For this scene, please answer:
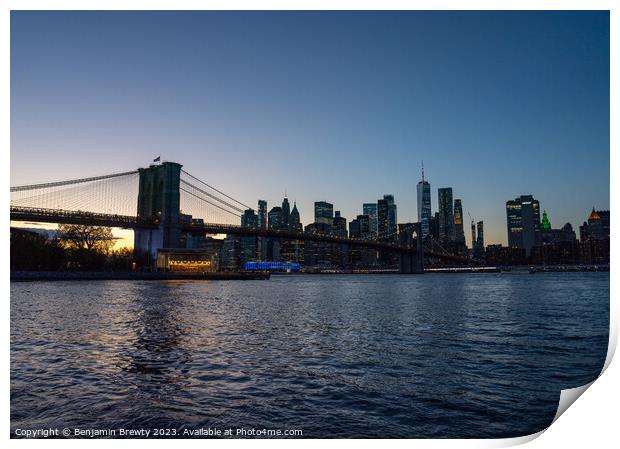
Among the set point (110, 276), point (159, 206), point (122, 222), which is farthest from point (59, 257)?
point (159, 206)

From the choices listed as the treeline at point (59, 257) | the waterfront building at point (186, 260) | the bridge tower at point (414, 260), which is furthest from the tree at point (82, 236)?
the bridge tower at point (414, 260)

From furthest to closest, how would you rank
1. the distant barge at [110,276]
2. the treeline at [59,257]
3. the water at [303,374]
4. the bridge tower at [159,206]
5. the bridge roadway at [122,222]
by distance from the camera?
the bridge tower at [159,206] → the treeline at [59,257] → the distant barge at [110,276] → the bridge roadway at [122,222] → the water at [303,374]

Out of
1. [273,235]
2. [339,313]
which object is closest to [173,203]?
[273,235]

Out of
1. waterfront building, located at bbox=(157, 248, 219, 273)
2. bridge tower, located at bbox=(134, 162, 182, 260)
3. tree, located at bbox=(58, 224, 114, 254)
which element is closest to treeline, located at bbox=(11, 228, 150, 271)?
tree, located at bbox=(58, 224, 114, 254)

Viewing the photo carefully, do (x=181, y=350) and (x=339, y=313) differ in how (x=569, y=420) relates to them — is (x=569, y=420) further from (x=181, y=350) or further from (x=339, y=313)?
(x=339, y=313)

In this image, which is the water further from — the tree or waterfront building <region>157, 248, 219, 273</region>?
the tree

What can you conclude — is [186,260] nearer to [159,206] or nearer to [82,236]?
[159,206]

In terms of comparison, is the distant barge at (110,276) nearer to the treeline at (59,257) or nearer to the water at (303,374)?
the treeline at (59,257)
